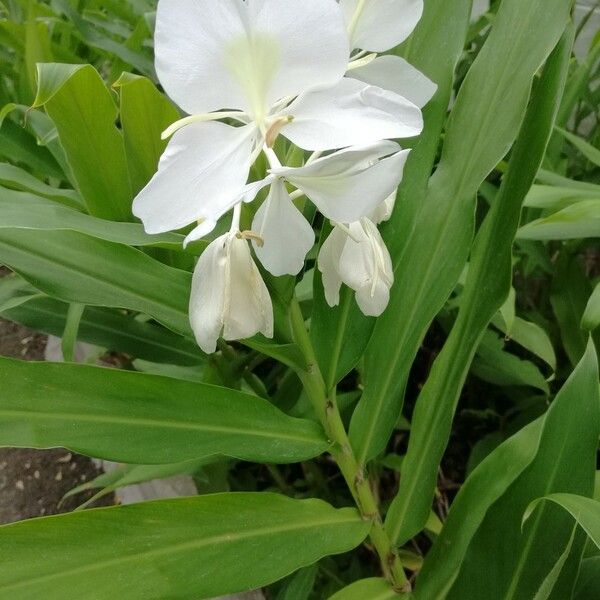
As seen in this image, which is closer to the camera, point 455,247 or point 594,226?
point 455,247

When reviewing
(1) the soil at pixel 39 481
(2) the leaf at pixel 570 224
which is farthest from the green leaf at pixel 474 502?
(1) the soil at pixel 39 481

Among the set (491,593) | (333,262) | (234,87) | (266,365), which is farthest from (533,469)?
(266,365)

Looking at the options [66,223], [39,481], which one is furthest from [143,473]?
[39,481]

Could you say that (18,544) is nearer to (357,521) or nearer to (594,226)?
(357,521)

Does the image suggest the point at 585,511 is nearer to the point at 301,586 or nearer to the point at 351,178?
the point at 351,178

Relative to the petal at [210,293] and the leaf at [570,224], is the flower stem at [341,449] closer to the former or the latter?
the petal at [210,293]
